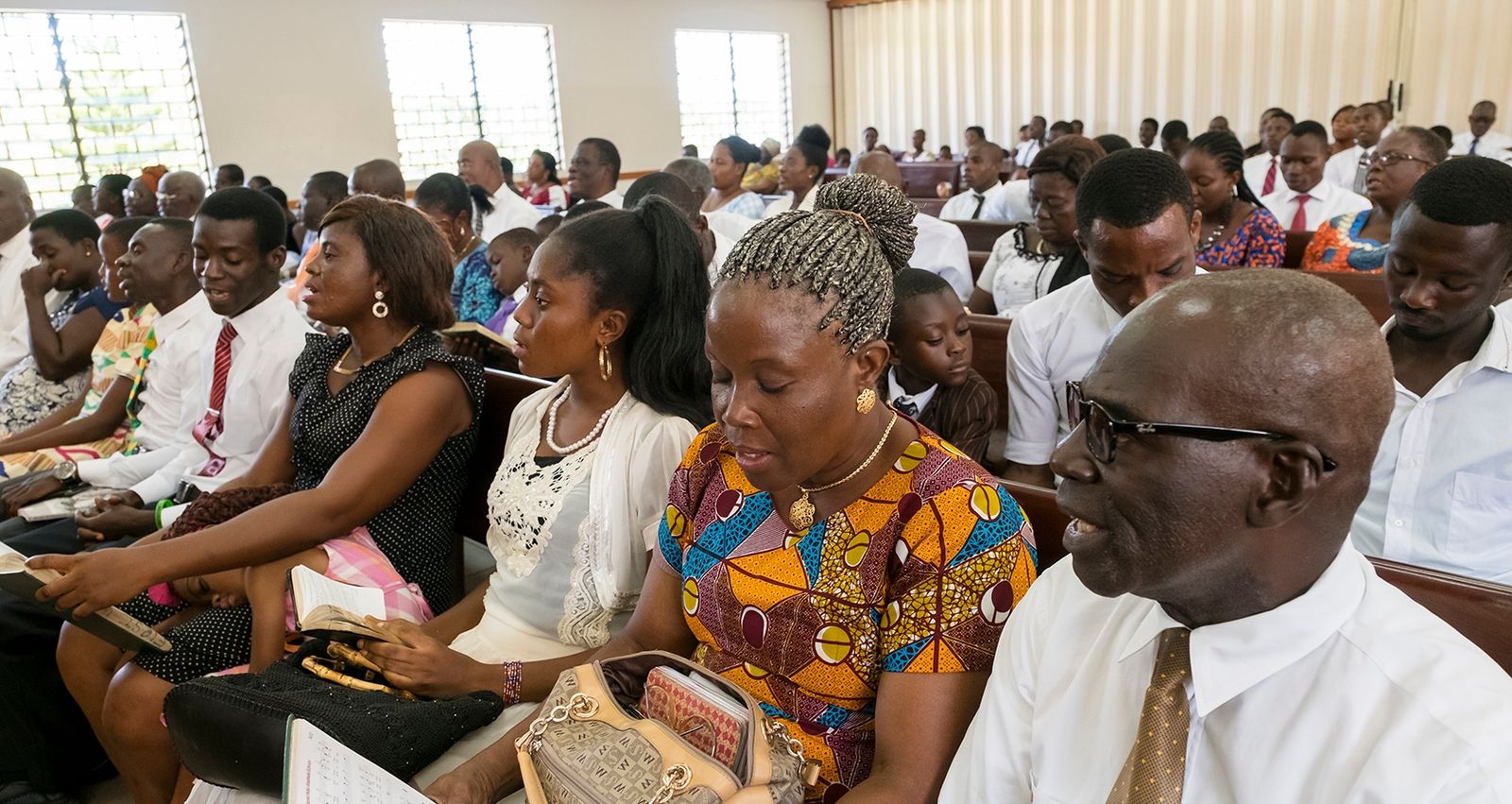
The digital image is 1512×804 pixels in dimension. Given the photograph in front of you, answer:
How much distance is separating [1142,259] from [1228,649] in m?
1.55

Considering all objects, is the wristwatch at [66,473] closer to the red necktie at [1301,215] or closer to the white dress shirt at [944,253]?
the white dress shirt at [944,253]

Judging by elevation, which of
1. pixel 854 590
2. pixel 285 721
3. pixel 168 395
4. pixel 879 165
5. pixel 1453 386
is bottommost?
pixel 285 721

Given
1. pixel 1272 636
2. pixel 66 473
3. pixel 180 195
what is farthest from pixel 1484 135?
pixel 66 473

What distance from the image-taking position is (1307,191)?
566cm

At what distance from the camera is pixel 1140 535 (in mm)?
977

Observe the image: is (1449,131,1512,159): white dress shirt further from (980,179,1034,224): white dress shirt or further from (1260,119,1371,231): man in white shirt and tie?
(980,179,1034,224): white dress shirt

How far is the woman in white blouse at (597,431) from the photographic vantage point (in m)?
1.99

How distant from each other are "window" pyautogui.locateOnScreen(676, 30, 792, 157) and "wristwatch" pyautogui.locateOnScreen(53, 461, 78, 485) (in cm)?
1297

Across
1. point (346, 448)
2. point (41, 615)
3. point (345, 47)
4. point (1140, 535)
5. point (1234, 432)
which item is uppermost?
point (345, 47)

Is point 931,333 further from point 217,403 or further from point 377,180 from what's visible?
point 377,180

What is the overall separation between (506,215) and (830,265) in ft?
18.6

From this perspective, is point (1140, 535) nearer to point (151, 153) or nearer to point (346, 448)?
point (346, 448)

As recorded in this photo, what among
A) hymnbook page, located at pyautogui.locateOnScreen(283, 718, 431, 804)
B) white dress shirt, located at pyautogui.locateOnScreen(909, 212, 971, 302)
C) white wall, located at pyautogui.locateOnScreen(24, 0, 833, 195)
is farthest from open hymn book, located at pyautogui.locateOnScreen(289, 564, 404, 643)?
white wall, located at pyautogui.locateOnScreen(24, 0, 833, 195)

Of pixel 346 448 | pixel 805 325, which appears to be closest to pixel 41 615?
pixel 346 448
